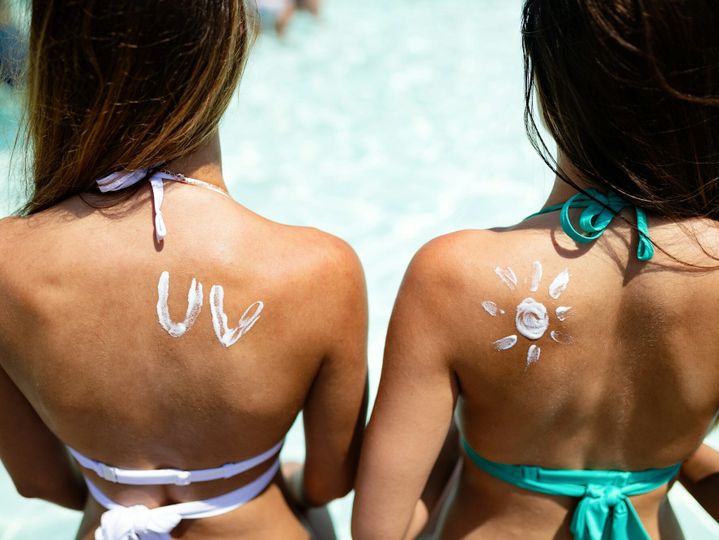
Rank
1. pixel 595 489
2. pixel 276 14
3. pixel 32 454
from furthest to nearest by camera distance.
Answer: pixel 276 14, pixel 32 454, pixel 595 489

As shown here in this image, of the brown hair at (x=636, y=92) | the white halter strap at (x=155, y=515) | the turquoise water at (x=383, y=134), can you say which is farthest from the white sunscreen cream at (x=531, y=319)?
the turquoise water at (x=383, y=134)

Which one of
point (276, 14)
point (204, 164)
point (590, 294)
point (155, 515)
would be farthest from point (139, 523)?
point (276, 14)

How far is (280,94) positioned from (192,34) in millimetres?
4429

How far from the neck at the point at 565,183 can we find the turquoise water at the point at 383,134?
6.86 ft

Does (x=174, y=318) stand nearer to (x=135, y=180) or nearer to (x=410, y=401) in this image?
(x=135, y=180)

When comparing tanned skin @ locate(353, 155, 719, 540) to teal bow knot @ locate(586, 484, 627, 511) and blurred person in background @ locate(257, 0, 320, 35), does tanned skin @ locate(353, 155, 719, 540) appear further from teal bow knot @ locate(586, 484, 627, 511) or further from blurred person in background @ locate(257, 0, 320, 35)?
blurred person in background @ locate(257, 0, 320, 35)

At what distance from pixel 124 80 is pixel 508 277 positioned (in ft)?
2.35

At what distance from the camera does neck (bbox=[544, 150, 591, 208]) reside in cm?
143

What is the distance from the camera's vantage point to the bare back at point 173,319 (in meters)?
1.35

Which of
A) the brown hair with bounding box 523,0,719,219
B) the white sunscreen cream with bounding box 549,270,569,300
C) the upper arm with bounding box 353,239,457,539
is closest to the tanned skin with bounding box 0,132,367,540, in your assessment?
the upper arm with bounding box 353,239,457,539

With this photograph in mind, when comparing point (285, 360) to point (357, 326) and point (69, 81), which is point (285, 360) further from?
point (69, 81)

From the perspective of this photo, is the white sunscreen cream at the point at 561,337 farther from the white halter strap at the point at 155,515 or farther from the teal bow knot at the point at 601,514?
the white halter strap at the point at 155,515

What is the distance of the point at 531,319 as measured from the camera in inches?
53.3

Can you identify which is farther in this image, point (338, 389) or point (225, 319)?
point (338, 389)
